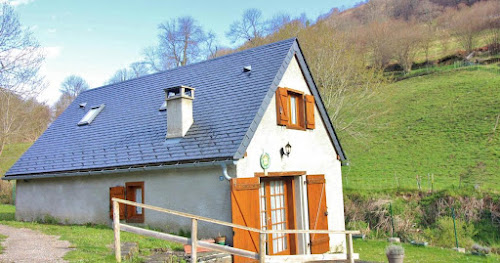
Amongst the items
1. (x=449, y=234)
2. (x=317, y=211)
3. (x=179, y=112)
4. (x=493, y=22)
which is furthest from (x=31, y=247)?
(x=493, y=22)

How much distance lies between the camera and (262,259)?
632cm

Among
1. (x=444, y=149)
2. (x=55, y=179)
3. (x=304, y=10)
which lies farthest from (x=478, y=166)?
(x=55, y=179)

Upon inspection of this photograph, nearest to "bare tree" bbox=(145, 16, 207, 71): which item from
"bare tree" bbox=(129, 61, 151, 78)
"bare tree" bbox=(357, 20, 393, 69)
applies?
"bare tree" bbox=(129, 61, 151, 78)

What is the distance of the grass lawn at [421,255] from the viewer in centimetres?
1213

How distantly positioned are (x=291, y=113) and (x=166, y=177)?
404 cm

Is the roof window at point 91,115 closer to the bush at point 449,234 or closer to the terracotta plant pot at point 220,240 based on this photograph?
the terracotta plant pot at point 220,240

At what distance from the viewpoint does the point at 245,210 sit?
9.05m

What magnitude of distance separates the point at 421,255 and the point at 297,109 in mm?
6337

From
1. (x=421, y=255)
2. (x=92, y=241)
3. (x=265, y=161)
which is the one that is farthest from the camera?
(x=421, y=255)

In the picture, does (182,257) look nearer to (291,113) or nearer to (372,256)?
(291,113)

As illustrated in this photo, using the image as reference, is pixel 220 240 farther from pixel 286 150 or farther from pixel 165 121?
pixel 165 121

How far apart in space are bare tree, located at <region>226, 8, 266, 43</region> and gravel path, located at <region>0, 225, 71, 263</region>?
74.3ft

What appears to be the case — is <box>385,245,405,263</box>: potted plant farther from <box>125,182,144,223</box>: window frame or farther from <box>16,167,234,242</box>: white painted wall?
<box>125,182,144,223</box>: window frame

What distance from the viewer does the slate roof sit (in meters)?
9.80
